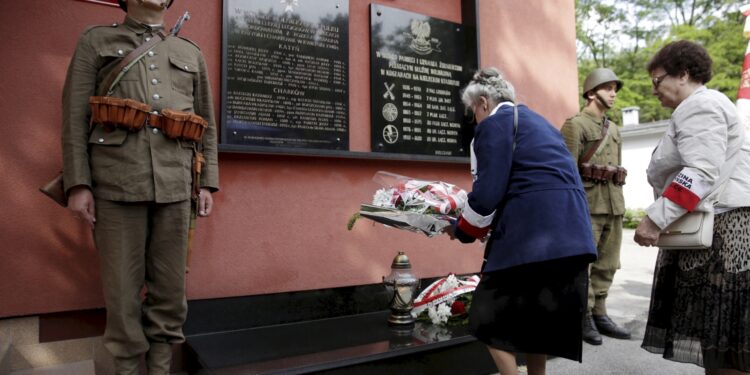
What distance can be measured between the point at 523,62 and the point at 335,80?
2.14 meters

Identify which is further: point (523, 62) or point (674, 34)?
point (674, 34)

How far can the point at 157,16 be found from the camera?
257 cm

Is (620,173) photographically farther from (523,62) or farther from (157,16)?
(157,16)

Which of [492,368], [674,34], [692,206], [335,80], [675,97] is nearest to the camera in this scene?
[692,206]

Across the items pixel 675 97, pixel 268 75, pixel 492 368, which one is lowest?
pixel 492 368

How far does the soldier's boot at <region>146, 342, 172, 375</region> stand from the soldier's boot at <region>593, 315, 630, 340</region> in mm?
3168

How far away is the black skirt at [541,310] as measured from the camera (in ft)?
6.72

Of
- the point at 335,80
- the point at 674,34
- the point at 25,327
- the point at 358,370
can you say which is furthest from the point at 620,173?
the point at 674,34

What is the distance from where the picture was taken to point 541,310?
2053 mm

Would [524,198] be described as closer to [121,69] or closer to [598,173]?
[121,69]

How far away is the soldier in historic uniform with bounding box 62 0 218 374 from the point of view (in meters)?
2.30

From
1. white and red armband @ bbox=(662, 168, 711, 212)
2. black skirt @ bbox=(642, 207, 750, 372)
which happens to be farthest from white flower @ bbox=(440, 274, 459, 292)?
white and red armband @ bbox=(662, 168, 711, 212)

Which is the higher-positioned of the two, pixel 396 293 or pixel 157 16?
pixel 157 16

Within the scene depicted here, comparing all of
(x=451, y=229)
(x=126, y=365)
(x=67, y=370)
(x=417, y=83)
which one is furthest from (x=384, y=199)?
(x=67, y=370)
